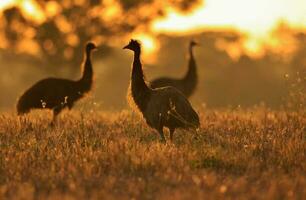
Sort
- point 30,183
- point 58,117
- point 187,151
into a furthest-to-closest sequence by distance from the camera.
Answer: point 58,117
point 187,151
point 30,183

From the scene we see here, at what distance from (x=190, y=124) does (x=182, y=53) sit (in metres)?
55.5

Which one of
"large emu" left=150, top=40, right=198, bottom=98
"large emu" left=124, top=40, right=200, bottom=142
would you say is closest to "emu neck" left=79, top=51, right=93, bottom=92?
"large emu" left=150, top=40, right=198, bottom=98

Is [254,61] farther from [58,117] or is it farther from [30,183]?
[30,183]

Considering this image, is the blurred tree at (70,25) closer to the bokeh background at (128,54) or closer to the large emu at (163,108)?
the bokeh background at (128,54)

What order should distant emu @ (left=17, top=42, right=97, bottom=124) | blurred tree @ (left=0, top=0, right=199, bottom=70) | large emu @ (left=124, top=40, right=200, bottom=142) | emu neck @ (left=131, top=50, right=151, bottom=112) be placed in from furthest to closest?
blurred tree @ (left=0, top=0, right=199, bottom=70) < distant emu @ (left=17, top=42, right=97, bottom=124) < emu neck @ (left=131, top=50, right=151, bottom=112) < large emu @ (left=124, top=40, right=200, bottom=142)

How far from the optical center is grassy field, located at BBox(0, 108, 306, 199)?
910cm

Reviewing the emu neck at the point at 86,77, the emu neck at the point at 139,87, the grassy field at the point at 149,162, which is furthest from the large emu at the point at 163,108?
the emu neck at the point at 86,77

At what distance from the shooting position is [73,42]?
1762 inches

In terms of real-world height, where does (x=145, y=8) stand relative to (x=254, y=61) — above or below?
above

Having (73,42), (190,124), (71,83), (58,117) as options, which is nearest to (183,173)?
(190,124)

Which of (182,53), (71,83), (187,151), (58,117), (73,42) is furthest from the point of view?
(182,53)

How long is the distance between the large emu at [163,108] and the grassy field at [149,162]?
10.6 inches

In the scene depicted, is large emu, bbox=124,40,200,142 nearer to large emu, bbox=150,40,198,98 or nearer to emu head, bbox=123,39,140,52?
emu head, bbox=123,39,140,52

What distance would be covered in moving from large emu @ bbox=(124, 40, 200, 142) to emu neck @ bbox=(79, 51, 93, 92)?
4.15 meters
